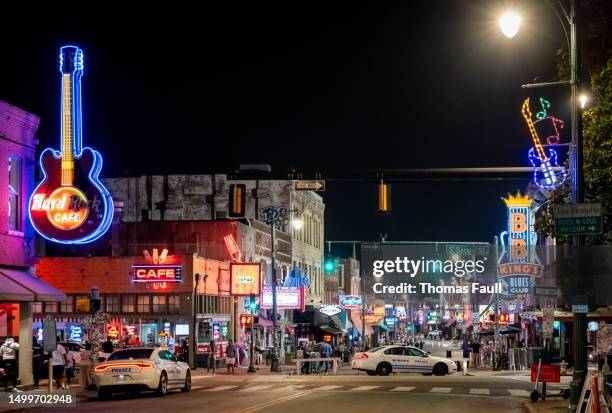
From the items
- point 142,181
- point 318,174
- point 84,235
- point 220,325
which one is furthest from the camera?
point 142,181

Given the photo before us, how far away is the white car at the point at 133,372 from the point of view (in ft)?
82.0

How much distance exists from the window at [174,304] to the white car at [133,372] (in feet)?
58.3

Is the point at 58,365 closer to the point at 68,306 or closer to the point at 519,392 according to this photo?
the point at 519,392

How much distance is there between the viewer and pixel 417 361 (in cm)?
3969

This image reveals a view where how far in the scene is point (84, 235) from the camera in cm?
3278

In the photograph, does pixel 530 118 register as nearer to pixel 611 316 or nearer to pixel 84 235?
pixel 611 316

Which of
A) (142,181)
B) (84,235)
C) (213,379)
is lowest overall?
(213,379)

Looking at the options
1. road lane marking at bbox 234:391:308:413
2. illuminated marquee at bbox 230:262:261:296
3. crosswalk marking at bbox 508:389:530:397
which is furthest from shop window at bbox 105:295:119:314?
crosswalk marking at bbox 508:389:530:397

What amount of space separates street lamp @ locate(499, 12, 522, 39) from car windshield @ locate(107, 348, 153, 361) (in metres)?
14.6

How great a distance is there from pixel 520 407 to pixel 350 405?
461 centimetres

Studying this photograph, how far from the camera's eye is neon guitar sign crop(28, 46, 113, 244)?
31.6 metres

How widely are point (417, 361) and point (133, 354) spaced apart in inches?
689

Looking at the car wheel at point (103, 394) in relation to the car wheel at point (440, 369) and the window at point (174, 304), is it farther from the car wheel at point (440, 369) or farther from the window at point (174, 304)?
the car wheel at point (440, 369)

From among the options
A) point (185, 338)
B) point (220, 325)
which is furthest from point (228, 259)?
point (185, 338)
